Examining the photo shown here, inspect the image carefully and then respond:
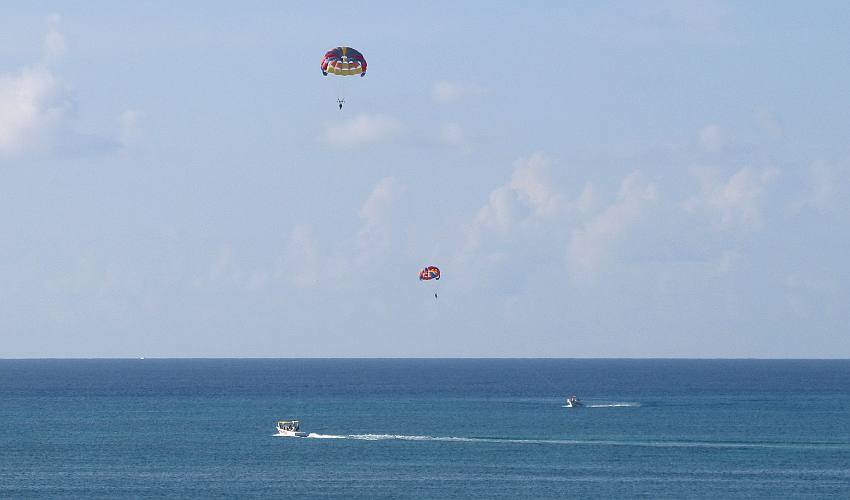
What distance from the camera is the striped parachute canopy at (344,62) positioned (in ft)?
350

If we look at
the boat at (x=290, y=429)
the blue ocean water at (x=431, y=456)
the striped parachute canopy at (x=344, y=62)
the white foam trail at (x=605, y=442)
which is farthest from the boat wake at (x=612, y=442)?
the striped parachute canopy at (x=344, y=62)

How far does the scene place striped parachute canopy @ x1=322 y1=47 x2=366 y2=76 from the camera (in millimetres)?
106625

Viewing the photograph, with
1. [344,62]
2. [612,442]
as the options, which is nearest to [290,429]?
[612,442]

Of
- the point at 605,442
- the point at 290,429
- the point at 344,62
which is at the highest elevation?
the point at 344,62

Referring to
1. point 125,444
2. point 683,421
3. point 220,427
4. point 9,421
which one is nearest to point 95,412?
point 9,421

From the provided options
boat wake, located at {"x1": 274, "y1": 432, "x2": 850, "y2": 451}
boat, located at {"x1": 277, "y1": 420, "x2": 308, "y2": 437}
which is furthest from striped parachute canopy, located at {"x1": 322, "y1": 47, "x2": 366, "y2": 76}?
boat, located at {"x1": 277, "y1": 420, "x2": 308, "y2": 437}

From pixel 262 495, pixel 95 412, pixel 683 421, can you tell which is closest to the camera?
pixel 262 495

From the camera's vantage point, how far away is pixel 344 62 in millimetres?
106812

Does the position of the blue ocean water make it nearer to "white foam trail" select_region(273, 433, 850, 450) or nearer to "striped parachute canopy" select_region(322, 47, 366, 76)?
"white foam trail" select_region(273, 433, 850, 450)

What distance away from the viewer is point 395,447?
138500 millimetres

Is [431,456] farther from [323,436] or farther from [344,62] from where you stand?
[344,62]

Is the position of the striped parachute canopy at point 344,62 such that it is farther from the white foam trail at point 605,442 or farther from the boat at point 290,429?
the boat at point 290,429

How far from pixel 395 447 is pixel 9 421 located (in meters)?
70.6

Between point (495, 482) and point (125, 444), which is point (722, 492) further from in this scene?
point (125, 444)
